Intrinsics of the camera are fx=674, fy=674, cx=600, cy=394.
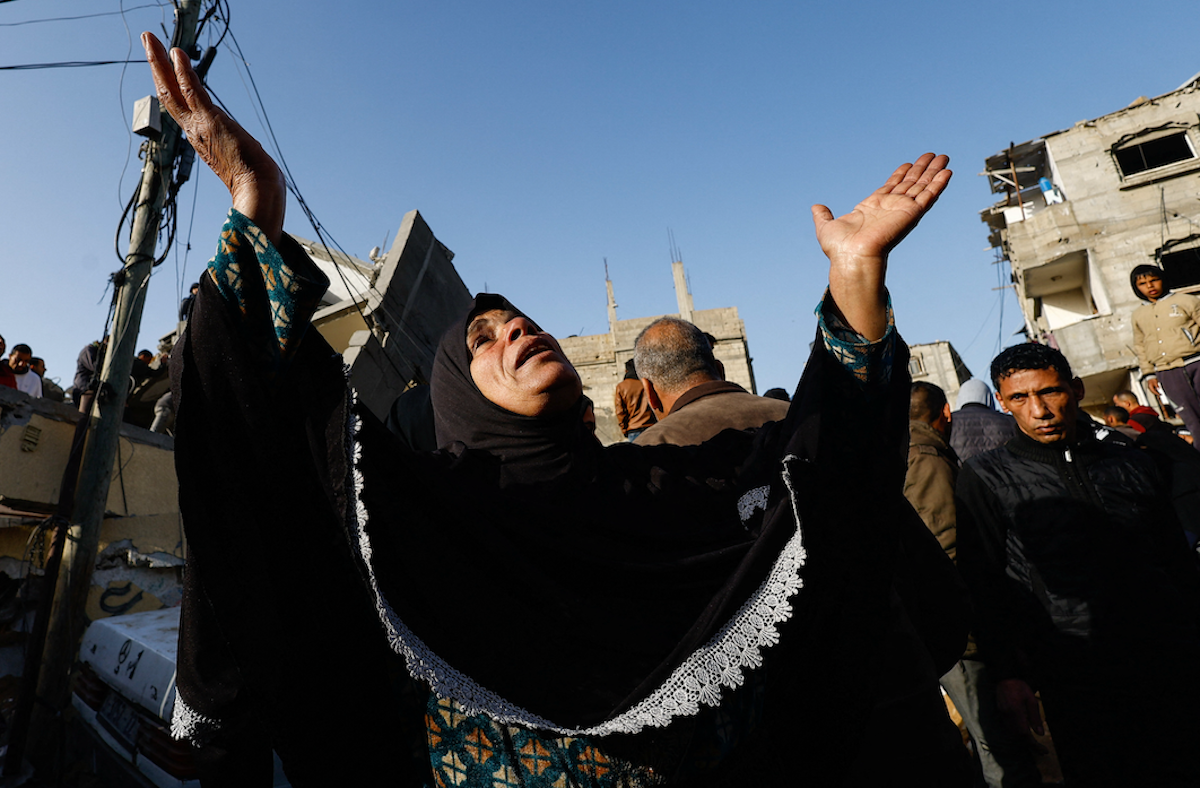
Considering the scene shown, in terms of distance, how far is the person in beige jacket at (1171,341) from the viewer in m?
4.45

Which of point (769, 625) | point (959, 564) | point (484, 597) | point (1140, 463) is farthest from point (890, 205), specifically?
point (1140, 463)

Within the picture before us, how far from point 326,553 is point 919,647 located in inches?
56.4

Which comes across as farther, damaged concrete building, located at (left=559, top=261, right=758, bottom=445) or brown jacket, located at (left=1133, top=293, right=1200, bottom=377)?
damaged concrete building, located at (left=559, top=261, right=758, bottom=445)

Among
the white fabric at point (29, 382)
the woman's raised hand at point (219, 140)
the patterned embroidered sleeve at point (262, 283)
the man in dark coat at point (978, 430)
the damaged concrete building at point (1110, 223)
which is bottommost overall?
the man in dark coat at point (978, 430)

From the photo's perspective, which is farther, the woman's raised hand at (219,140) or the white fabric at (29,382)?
the white fabric at (29,382)

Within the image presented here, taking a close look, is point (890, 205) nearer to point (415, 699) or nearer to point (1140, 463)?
point (415, 699)

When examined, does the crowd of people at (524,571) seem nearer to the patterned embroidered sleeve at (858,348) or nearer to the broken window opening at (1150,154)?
the patterned embroidered sleeve at (858,348)

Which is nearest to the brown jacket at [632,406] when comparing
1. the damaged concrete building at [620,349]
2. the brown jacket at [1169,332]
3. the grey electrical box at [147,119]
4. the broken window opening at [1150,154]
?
the brown jacket at [1169,332]

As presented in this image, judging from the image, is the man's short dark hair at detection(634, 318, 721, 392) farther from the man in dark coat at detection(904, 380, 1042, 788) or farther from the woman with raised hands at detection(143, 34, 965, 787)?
the woman with raised hands at detection(143, 34, 965, 787)

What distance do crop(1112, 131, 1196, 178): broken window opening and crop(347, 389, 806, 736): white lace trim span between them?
21991 millimetres

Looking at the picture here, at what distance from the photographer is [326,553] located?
1.36 metres

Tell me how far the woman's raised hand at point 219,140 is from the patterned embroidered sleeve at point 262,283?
0.04 metres

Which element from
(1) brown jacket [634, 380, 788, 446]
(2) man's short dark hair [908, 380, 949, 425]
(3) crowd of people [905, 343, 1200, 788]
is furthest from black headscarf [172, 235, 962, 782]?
(2) man's short dark hair [908, 380, 949, 425]

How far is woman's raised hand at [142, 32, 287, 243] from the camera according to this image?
1236mm
